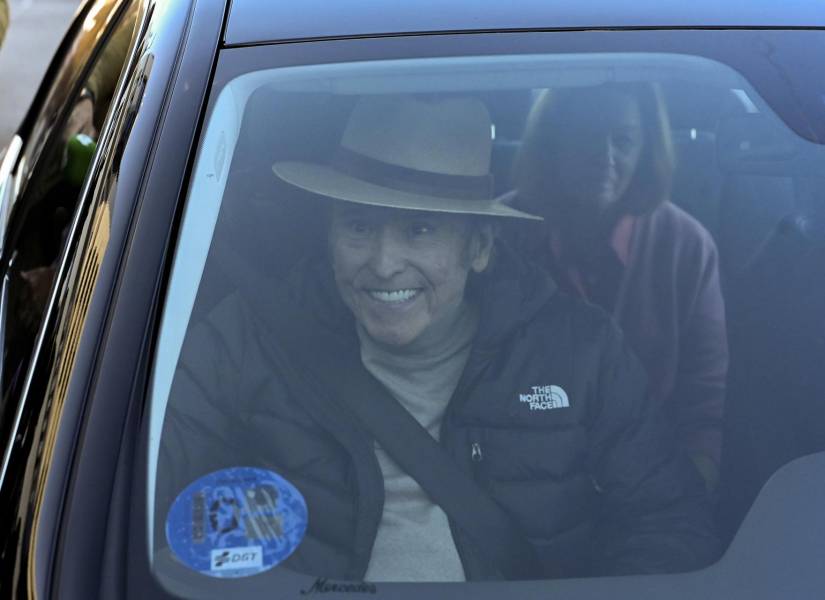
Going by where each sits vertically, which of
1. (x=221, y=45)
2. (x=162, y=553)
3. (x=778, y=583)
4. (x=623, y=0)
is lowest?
(x=162, y=553)

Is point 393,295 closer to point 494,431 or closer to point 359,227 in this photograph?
point 359,227

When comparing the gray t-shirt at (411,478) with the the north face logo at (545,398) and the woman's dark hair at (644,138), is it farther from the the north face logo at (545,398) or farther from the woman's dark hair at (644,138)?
the woman's dark hair at (644,138)

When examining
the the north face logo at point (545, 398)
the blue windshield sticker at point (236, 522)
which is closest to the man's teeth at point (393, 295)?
the the north face logo at point (545, 398)

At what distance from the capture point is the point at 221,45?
167 cm

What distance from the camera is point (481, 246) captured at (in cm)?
159

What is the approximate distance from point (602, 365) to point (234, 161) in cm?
55

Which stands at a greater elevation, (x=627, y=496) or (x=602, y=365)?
(x=602, y=365)

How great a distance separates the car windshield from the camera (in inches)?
51.6

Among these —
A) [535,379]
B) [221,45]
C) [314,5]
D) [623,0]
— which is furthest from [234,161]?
[623,0]

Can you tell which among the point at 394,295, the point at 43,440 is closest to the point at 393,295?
the point at 394,295

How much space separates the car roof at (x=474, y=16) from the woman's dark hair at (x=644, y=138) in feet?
0.32

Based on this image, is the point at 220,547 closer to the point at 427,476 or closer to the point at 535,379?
the point at 427,476

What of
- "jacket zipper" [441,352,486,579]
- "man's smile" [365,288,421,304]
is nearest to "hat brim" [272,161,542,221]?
"man's smile" [365,288,421,304]

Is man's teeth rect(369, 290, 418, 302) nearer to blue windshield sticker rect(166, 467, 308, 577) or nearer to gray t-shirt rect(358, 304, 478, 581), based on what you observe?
gray t-shirt rect(358, 304, 478, 581)
